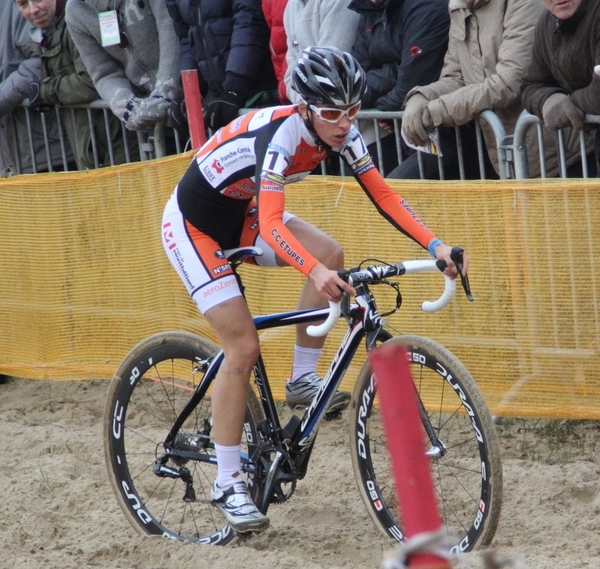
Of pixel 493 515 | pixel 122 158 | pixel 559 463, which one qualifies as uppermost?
pixel 122 158

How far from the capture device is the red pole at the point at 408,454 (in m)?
1.36

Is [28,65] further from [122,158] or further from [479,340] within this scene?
[479,340]

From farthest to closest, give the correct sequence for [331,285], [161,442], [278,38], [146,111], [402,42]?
1. [146,111]
2. [278,38]
3. [402,42]
4. [161,442]
5. [331,285]

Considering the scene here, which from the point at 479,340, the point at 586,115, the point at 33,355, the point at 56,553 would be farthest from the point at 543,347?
the point at 33,355

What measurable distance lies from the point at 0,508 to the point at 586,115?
384cm

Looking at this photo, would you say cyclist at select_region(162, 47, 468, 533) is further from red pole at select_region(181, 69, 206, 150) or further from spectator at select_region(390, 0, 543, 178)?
red pole at select_region(181, 69, 206, 150)

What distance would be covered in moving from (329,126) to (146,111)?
3.75 metres

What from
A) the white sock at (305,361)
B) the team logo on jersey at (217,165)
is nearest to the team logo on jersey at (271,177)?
the team logo on jersey at (217,165)

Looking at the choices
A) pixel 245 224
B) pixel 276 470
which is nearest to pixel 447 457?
pixel 276 470

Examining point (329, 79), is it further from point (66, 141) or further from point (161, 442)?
point (66, 141)

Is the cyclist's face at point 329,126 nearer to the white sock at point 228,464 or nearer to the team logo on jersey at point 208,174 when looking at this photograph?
the team logo on jersey at point 208,174

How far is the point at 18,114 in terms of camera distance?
9.01m

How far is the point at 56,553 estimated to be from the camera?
15.9 ft

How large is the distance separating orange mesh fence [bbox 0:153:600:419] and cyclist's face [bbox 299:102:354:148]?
1.61 meters
